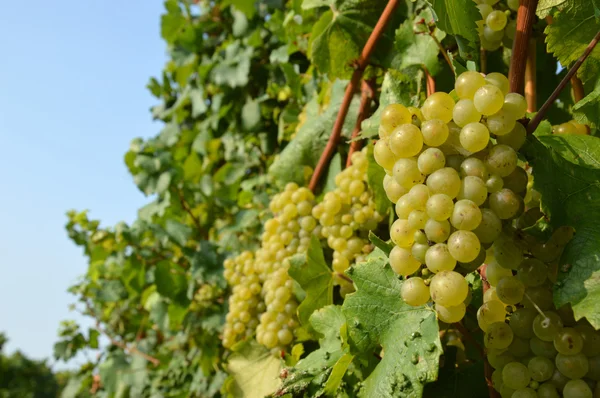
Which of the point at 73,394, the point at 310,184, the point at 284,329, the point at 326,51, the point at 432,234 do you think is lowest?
the point at 73,394

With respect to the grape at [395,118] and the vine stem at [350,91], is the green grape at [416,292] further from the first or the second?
the vine stem at [350,91]

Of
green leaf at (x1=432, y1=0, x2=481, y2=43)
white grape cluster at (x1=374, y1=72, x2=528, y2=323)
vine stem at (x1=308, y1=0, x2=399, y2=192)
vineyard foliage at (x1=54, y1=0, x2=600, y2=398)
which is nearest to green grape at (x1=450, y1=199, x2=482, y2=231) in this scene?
white grape cluster at (x1=374, y1=72, x2=528, y2=323)

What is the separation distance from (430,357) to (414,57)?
663 mm

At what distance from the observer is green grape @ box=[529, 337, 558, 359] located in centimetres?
56

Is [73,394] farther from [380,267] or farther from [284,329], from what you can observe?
[380,267]

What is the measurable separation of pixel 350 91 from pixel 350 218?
0.39 m

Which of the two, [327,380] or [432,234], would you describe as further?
[327,380]

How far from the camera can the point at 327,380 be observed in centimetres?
79

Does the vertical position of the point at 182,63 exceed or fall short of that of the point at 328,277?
it exceeds it

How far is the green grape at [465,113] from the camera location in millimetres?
586

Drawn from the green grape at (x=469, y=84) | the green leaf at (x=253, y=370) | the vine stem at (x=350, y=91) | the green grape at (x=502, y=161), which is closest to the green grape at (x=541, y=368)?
the green grape at (x=502, y=161)

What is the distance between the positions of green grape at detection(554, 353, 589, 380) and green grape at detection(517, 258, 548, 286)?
0.27 feet

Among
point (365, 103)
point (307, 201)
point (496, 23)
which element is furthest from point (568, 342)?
point (365, 103)

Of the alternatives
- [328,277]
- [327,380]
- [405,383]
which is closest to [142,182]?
[328,277]
